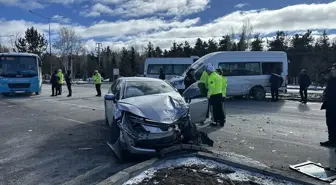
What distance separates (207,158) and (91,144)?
3237mm

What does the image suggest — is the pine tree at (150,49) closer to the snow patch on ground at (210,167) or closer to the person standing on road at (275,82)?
the person standing on road at (275,82)

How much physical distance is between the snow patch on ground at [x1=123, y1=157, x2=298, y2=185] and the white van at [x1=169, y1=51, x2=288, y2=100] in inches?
467

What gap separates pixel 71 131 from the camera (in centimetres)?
888

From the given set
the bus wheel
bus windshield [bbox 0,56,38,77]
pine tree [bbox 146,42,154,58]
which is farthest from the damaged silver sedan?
pine tree [bbox 146,42,154,58]

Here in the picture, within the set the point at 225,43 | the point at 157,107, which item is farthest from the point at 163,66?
the point at 225,43

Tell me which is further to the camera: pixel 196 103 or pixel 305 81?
pixel 305 81

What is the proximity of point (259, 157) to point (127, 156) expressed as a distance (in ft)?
8.67

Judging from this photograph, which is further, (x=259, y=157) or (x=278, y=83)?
(x=278, y=83)

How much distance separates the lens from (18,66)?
66.8 feet

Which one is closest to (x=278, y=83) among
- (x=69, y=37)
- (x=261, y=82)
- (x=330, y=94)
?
(x=261, y=82)

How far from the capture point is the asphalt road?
17.6 ft

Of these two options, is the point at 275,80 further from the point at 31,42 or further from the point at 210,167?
the point at 31,42

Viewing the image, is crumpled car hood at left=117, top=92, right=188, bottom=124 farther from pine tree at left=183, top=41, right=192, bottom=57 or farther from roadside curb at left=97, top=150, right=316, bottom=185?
pine tree at left=183, top=41, right=192, bottom=57

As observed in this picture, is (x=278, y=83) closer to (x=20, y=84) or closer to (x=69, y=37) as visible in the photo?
(x=20, y=84)
